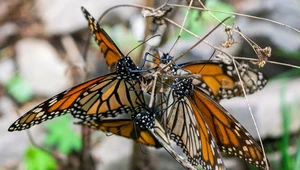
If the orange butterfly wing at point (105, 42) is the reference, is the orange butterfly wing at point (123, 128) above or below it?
below

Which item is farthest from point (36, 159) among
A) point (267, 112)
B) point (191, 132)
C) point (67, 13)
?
point (67, 13)

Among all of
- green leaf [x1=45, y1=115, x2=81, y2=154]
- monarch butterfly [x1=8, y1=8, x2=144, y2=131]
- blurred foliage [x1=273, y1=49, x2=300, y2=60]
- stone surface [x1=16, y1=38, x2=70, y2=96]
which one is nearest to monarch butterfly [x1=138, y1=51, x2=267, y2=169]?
monarch butterfly [x1=8, y1=8, x2=144, y2=131]

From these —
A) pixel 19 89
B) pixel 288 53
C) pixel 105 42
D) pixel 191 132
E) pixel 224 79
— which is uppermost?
pixel 105 42

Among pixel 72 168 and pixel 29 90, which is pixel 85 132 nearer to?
pixel 72 168

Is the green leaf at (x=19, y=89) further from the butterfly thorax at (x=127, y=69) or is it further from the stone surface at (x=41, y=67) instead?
the butterfly thorax at (x=127, y=69)

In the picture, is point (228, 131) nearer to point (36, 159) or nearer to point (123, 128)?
point (123, 128)

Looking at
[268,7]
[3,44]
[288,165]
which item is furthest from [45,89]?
[288,165]

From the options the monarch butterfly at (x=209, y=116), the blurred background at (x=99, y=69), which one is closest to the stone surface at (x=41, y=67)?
the blurred background at (x=99, y=69)

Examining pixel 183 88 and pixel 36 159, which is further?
pixel 36 159
